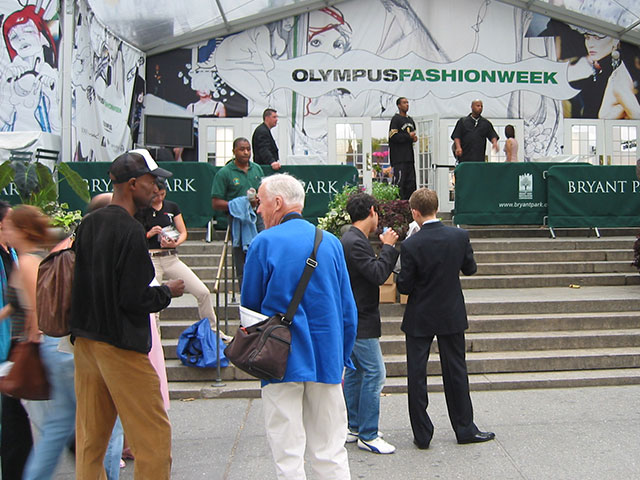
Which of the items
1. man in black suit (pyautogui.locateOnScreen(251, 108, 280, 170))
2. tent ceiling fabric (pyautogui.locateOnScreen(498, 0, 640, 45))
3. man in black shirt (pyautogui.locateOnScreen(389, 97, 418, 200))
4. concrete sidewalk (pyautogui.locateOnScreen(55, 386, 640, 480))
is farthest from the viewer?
tent ceiling fabric (pyautogui.locateOnScreen(498, 0, 640, 45))

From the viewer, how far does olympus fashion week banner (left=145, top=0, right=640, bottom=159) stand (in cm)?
1556

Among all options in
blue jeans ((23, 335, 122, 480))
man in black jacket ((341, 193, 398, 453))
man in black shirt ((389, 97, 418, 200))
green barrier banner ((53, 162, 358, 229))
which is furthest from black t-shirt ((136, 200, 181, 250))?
man in black shirt ((389, 97, 418, 200))

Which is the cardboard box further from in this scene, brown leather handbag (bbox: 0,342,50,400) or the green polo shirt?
brown leather handbag (bbox: 0,342,50,400)

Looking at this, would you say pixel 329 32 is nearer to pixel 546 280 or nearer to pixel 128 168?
pixel 546 280

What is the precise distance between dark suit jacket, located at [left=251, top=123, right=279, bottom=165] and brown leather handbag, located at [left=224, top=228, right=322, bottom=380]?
7144 mm

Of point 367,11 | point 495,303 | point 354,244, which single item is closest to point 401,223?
point 495,303

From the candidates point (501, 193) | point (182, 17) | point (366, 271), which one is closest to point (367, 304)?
point (366, 271)

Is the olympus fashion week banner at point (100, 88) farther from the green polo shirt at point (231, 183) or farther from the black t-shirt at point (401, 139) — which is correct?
the black t-shirt at point (401, 139)

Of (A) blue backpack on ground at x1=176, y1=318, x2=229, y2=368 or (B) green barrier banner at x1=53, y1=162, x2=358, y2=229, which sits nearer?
(A) blue backpack on ground at x1=176, y1=318, x2=229, y2=368

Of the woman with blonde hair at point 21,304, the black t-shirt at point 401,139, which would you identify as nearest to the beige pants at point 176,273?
the woman with blonde hair at point 21,304

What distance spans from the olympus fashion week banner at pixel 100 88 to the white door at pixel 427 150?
21.1ft

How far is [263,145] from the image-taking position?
10.4 metres

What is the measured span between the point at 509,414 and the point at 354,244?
223 centimetres

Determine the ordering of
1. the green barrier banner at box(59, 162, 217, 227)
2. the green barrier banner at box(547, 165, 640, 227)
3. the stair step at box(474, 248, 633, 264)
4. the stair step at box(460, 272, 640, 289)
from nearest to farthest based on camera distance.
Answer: the stair step at box(460, 272, 640, 289) → the stair step at box(474, 248, 633, 264) → the green barrier banner at box(59, 162, 217, 227) → the green barrier banner at box(547, 165, 640, 227)
